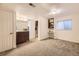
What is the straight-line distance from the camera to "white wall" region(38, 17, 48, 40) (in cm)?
634

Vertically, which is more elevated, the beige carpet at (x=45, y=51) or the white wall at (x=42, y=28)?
the white wall at (x=42, y=28)

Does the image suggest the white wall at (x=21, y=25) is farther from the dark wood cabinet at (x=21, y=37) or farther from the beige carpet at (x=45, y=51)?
the beige carpet at (x=45, y=51)

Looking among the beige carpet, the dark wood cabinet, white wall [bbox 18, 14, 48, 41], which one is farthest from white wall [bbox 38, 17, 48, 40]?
the beige carpet

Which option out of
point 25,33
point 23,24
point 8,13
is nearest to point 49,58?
point 8,13

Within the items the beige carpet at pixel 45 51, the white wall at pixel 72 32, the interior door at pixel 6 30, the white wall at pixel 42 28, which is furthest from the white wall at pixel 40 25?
the interior door at pixel 6 30

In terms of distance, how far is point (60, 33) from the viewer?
6422mm

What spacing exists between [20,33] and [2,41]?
167 cm

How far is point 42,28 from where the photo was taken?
6.61 meters

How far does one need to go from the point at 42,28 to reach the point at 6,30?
3.36m

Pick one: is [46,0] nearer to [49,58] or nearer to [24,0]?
[24,0]

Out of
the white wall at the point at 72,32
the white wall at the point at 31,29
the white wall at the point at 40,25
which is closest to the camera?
the white wall at the point at 72,32

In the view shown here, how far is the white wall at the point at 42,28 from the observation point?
20.8ft

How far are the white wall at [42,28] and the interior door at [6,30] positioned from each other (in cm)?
276

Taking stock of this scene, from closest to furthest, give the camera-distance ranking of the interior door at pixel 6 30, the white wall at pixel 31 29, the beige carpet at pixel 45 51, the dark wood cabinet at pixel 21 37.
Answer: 1. the beige carpet at pixel 45 51
2. the interior door at pixel 6 30
3. the dark wood cabinet at pixel 21 37
4. the white wall at pixel 31 29
